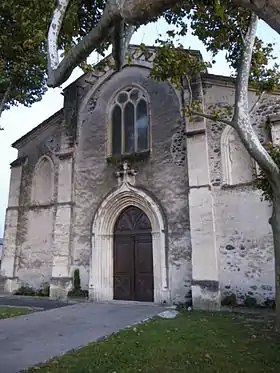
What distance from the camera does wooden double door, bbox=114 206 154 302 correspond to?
35.8 feet

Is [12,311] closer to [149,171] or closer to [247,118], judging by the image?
[149,171]

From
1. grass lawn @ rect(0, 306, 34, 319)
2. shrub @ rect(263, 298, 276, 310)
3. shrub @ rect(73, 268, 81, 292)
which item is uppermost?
shrub @ rect(73, 268, 81, 292)

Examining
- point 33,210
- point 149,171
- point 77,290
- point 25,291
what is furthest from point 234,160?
point 25,291

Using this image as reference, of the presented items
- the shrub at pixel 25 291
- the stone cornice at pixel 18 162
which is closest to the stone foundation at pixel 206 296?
the shrub at pixel 25 291

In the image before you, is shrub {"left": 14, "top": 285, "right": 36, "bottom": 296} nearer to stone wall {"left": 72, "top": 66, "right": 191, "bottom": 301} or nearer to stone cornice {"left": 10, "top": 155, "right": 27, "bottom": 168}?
stone wall {"left": 72, "top": 66, "right": 191, "bottom": 301}

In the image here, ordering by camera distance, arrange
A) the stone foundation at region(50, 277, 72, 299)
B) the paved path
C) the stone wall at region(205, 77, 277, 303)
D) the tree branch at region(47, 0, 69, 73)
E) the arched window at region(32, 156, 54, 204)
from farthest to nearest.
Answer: the arched window at region(32, 156, 54, 204) < the stone foundation at region(50, 277, 72, 299) < the paved path < the stone wall at region(205, 77, 277, 303) < the tree branch at region(47, 0, 69, 73)

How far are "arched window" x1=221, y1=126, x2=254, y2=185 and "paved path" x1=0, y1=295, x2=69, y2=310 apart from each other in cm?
674

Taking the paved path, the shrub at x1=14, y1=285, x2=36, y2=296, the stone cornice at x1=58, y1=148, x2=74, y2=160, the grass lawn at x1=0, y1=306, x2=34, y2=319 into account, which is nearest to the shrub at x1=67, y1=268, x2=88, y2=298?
the paved path

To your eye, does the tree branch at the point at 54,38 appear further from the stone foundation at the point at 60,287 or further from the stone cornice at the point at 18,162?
the stone cornice at the point at 18,162

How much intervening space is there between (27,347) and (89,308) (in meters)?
4.24

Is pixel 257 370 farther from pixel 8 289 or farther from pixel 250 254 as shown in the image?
pixel 8 289

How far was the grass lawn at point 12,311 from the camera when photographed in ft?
26.8

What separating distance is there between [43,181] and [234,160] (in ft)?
26.9

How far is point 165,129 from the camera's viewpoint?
11477 mm
